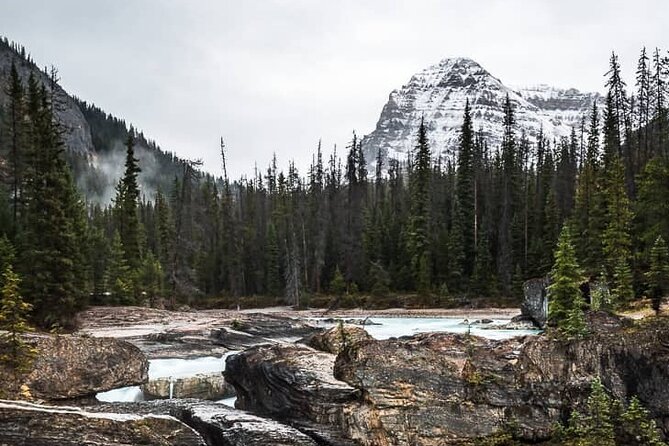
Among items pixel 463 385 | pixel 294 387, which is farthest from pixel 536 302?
pixel 294 387

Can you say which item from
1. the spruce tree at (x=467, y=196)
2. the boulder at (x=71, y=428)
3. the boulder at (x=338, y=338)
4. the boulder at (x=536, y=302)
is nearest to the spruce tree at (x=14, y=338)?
the boulder at (x=71, y=428)

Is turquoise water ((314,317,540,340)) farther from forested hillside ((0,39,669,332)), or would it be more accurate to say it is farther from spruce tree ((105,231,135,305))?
spruce tree ((105,231,135,305))

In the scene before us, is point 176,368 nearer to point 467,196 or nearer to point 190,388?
point 190,388

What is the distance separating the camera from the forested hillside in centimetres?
3081

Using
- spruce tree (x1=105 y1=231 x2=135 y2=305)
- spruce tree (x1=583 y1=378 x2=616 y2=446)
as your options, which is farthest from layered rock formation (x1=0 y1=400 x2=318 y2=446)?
spruce tree (x1=105 y1=231 x2=135 y2=305)

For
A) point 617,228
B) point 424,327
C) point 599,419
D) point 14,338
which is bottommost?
point 424,327

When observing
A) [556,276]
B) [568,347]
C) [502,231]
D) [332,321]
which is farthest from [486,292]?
[568,347]

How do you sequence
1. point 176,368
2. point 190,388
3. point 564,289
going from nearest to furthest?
point 564,289 → point 190,388 → point 176,368

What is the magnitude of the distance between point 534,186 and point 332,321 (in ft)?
112

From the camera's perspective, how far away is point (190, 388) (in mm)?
19094

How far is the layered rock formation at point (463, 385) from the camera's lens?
12.2m

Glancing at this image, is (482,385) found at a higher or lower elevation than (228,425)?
higher

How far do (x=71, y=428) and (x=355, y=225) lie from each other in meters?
59.6

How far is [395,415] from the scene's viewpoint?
12.5 m
